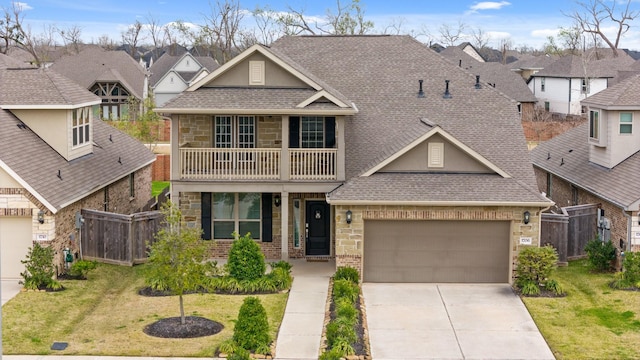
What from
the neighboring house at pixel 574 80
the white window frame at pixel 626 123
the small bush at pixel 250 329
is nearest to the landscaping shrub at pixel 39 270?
the small bush at pixel 250 329

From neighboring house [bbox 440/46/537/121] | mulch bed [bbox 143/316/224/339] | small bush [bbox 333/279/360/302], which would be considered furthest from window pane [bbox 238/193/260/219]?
neighboring house [bbox 440/46/537/121]

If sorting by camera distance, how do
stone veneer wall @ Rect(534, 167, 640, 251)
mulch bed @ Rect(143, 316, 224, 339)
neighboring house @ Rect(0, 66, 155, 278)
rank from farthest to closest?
stone veneer wall @ Rect(534, 167, 640, 251) < neighboring house @ Rect(0, 66, 155, 278) < mulch bed @ Rect(143, 316, 224, 339)

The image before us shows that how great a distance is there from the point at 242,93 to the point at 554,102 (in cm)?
5262

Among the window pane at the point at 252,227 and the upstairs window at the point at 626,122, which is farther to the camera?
the window pane at the point at 252,227

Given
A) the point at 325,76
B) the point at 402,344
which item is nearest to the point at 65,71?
the point at 325,76

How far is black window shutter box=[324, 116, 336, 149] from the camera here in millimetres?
25016

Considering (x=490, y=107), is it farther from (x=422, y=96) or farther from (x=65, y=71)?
(x=65, y=71)

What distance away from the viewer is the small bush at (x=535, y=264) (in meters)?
21.0

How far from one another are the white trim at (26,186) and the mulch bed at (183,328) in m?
4.80

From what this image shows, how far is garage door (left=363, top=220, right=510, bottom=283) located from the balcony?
254 centimetres

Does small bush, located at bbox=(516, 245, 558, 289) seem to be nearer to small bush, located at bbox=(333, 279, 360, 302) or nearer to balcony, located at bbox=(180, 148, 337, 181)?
small bush, located at bbox=(333, 279, 360, 302)

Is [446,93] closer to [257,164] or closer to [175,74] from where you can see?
[257,164]

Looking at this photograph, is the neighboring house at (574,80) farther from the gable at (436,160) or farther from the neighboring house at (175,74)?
the gable at (436,160)

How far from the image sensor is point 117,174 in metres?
26.9
